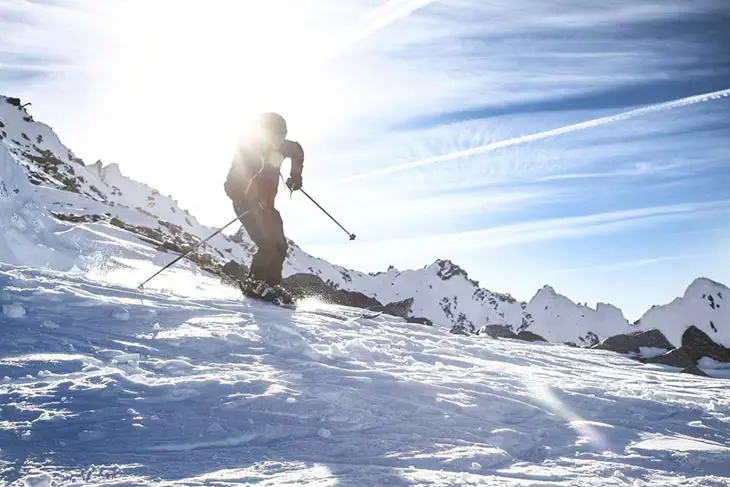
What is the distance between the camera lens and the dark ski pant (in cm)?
1190

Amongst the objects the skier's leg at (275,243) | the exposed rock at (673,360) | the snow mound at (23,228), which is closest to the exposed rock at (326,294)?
the skier's leg at (275,243)

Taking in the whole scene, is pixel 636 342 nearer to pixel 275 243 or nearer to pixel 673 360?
pixel 673 360

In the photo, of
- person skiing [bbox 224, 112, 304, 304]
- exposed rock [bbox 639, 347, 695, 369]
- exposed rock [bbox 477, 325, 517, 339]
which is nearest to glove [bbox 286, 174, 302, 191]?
person skiing [bbox 224, 112, 304, 304]

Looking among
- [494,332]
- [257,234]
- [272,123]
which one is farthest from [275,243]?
[494,332]

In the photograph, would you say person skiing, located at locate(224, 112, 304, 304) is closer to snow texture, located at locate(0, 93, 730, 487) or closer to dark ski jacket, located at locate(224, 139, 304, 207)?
dark ski jacket, located at locate(224, 139, 304, 207)

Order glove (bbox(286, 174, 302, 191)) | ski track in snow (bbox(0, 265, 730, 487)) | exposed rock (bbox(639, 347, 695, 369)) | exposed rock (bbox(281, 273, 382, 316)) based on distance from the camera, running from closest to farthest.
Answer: ski track in snow (bbox(0, 265, 730, 487))
glove (bbox(286, 174, 302, 191))
exposed rock (bbox(639, 347, 695, 369))
exposed rock (bbox(281, 273, 382, 316))

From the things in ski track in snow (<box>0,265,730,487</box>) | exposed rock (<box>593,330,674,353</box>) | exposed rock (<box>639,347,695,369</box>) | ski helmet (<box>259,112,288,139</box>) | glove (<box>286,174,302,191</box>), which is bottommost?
ski track in snow (<box>0,265,730,487</box>)

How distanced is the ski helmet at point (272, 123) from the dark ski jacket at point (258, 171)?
339 mm

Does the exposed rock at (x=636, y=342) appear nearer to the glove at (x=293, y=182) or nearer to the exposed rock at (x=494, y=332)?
the exposed rock at (x=494, y=332)

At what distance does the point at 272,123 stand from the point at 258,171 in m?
1.07

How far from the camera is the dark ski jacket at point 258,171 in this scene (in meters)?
11.9

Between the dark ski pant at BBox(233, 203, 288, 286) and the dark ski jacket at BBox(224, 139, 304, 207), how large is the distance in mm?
184

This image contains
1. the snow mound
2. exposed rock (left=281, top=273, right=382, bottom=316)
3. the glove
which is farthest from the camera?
exposed rock (left=281, top=273, right=382, bottom=316)

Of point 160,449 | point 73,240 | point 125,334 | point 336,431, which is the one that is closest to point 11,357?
point 125,334
